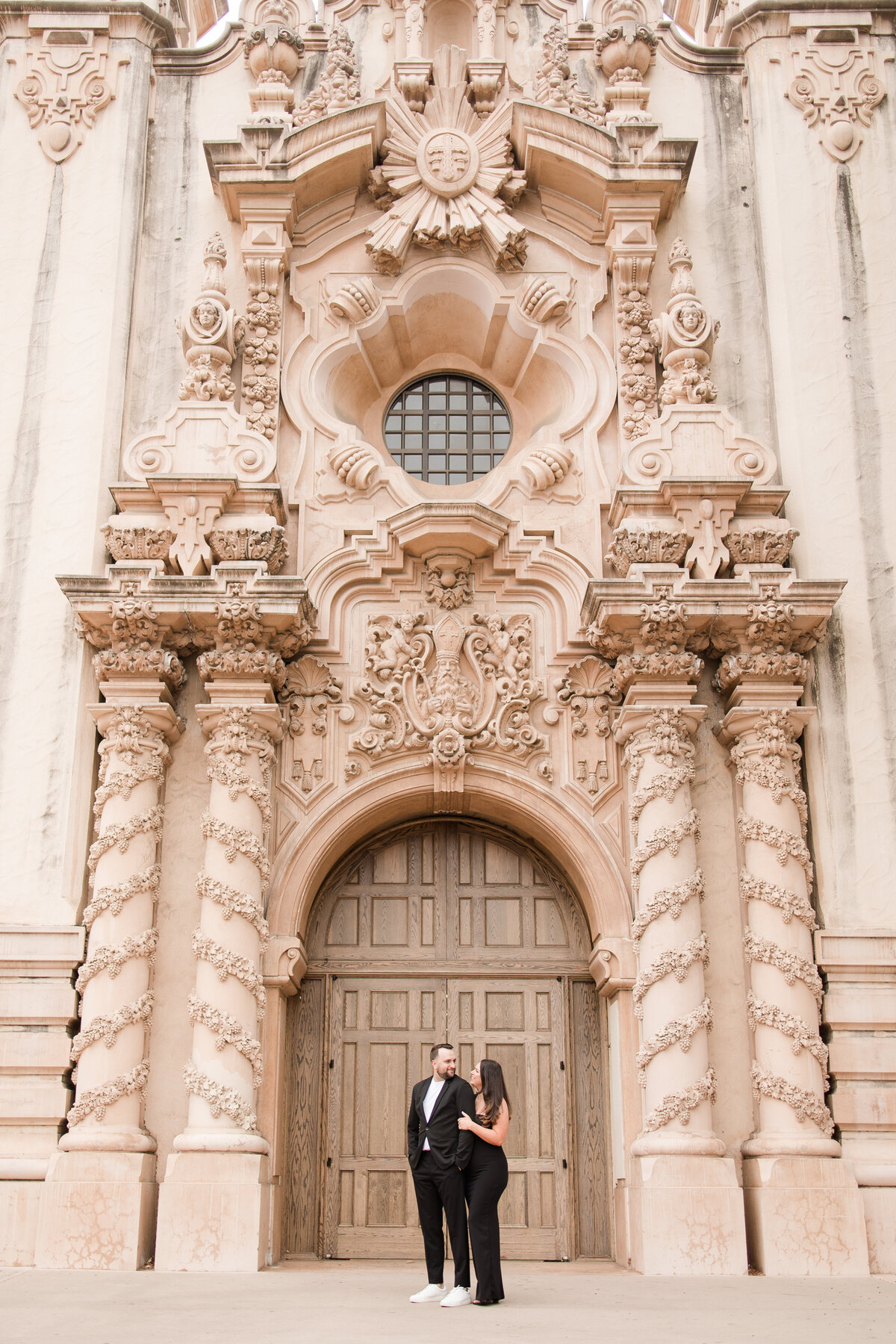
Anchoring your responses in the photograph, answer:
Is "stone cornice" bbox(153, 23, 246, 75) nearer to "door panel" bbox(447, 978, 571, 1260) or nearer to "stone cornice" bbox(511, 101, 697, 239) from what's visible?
"stone cornice" bbox(511, 101, 697, 239)

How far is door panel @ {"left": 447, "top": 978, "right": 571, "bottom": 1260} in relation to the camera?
39.1 ft

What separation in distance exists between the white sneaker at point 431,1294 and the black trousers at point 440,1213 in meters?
0.05

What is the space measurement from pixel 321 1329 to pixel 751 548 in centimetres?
760

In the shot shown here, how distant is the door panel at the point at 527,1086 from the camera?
1191 cm

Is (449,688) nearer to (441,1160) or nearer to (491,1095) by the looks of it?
(491,1095)

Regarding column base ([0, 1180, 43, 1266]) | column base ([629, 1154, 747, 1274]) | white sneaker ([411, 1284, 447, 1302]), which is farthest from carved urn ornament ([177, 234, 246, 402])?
white sneaker ([411, 1284, 447, 1302])

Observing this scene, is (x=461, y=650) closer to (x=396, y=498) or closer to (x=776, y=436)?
(x=396, y=498)

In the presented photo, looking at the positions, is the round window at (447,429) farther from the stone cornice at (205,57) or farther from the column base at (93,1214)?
the column base at (93,1214)

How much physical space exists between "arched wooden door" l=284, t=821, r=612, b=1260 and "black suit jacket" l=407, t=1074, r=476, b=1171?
333 cm

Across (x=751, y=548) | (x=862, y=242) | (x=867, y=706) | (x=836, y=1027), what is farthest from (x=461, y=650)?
(x=862, y=242)

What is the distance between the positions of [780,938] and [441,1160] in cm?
388

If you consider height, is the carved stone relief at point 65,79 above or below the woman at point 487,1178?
above

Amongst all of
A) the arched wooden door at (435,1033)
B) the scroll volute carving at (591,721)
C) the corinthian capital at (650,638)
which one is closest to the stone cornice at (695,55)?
the corinthian capital at (650,638)

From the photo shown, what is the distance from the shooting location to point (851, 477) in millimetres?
12945
